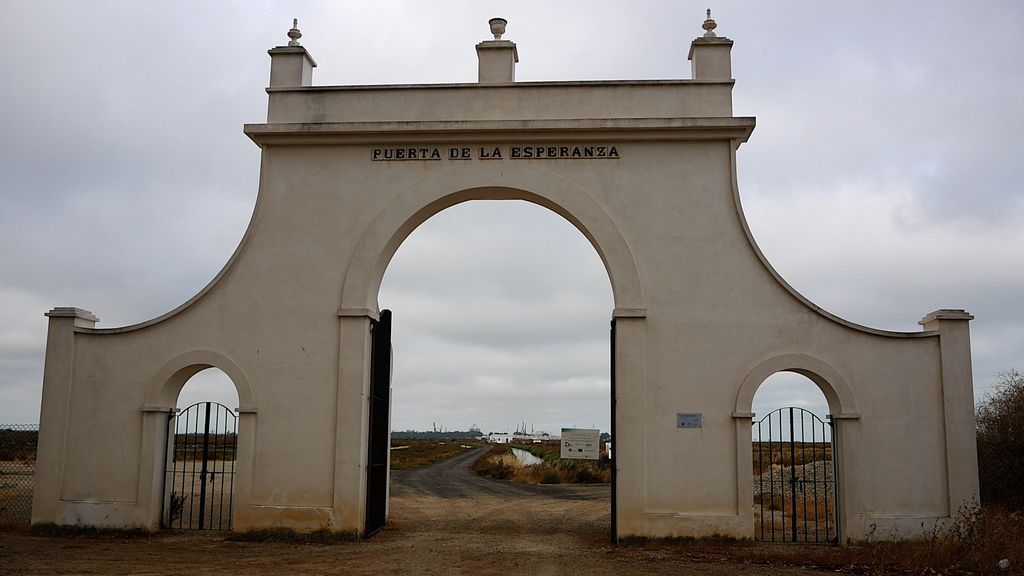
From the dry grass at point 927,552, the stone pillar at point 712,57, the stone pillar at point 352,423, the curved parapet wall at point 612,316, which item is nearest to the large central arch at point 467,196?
the curved parapet wall at point 612,316

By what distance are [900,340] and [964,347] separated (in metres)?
0.86

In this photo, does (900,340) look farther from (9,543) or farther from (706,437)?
(9,543)

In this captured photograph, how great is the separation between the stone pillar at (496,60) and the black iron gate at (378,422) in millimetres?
4082

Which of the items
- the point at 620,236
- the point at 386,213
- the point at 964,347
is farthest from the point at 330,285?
the point at 964,347

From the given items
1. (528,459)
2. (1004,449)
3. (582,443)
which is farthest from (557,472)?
(528,459)

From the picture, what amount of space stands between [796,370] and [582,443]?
642 inches

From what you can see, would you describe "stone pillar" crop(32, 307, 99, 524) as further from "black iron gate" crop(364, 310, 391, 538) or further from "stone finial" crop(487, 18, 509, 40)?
"stone finial" crop(487, 18, 509, 40)

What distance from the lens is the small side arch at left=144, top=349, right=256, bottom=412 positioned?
501 inches

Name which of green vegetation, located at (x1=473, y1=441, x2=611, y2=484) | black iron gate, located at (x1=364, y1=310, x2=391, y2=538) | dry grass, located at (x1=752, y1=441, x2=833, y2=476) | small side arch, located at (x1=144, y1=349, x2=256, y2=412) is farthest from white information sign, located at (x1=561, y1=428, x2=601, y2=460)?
small side arch, located at (x1=144, y1=349, x2=256, y2=412)

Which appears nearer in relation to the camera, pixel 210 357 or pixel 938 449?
pixel 938 449

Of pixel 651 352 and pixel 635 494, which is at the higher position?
pixel 651 352

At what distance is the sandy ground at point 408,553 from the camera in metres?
10.3

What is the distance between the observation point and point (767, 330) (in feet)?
40.5

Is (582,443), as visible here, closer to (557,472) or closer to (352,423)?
(557,472)
